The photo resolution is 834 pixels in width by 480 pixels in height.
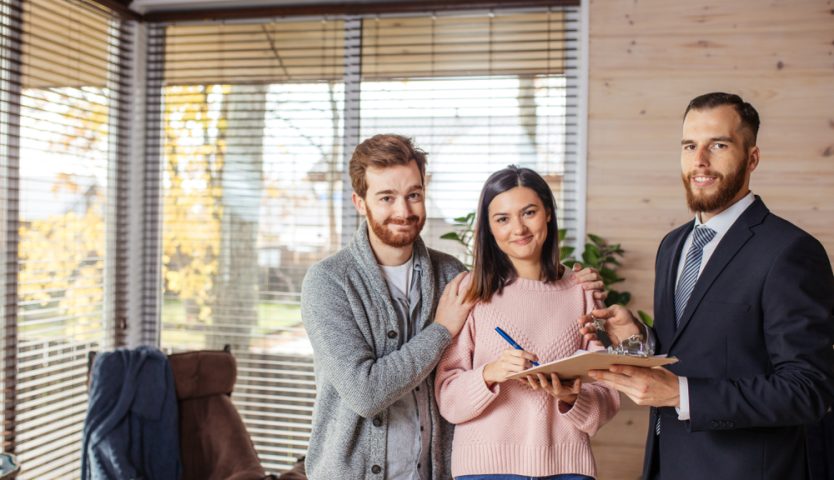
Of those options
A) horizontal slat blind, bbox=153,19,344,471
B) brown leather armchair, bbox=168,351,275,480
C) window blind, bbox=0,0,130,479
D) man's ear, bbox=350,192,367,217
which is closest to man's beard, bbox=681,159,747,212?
man's ear, bbox=350,192,367,217

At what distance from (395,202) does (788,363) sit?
963 millimetres

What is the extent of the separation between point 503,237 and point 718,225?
19.8 inches

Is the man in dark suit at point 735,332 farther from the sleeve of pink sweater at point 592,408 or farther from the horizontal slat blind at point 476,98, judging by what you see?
the horizontal slat blind at point 476,98

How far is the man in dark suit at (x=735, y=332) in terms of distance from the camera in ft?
5.12

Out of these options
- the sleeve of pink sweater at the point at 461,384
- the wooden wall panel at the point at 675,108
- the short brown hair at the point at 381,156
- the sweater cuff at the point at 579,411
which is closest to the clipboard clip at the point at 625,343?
the sweater cuff at the point at 579,411

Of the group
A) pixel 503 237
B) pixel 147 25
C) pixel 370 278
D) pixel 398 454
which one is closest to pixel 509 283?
pixel 503 237

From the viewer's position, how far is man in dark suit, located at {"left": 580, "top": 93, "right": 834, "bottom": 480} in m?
1.56

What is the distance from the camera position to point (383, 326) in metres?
1.90

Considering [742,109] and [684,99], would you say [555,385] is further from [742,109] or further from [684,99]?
[684,99]

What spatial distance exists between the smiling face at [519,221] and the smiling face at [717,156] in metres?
0.36

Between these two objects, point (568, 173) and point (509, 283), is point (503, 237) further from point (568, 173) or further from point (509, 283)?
point (568, 173)

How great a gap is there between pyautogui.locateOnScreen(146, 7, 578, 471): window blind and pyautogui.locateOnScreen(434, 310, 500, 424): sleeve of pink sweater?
163cm

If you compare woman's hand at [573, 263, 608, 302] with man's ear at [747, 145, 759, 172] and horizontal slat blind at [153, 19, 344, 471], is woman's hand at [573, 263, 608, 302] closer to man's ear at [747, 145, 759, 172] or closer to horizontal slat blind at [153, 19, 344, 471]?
man's ear at [747, 145, 759, 172]

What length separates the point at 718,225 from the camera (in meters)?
1.77
